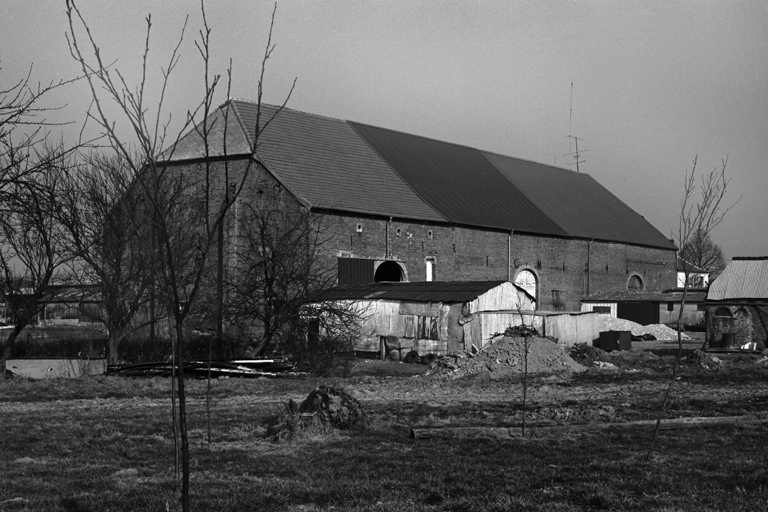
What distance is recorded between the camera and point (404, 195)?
123ft

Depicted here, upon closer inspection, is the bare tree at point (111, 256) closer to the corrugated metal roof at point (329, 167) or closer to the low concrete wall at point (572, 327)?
the corrugated metal roof at point (329, 167)

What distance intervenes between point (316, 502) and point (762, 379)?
16.8 m

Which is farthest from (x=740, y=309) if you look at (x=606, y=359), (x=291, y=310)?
(x=291, y=310)

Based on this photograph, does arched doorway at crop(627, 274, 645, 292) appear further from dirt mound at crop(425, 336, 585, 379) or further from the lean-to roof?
dirt mound at crop(425, 336, 585, 379)

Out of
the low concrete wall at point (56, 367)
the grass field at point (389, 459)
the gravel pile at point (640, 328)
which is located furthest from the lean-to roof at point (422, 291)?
the gravel pile at point (640, 328)

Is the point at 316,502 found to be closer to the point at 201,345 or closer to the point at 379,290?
the point at 201,345

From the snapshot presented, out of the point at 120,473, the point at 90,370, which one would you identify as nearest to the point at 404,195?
the point at 90,370

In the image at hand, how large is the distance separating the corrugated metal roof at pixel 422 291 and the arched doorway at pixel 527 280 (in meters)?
12.4

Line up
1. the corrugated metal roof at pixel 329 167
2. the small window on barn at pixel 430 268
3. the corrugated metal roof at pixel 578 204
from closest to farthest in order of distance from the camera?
the corrugated metal roof at pixel 329 167
the small window on barn at pixel 430 268
the corrugated metal roof at pixel 578 204

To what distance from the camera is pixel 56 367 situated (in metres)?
21.5

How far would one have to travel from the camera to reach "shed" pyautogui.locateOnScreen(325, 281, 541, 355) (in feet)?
92.0

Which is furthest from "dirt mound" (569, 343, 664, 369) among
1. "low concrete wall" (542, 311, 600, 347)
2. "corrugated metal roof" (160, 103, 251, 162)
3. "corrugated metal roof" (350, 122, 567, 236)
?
"corrugated metal roof" (160, 103, 251, 162)

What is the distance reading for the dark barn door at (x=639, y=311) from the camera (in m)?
48.0

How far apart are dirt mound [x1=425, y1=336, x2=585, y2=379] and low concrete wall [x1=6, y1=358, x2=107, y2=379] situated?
8.84 metres
